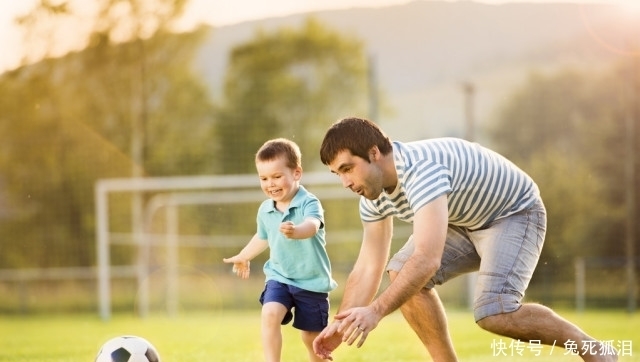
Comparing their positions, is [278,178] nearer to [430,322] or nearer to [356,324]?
[430,322]

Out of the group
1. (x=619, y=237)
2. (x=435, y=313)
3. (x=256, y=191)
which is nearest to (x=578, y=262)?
(x=619, y=237)

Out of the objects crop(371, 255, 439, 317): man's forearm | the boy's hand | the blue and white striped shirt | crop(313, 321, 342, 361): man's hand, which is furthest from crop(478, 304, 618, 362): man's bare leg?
the boy's hand

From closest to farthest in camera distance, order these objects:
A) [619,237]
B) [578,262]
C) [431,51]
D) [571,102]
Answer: [578,262], [619,237], [571,102], [431,51]

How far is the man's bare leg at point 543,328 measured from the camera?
493 centimetres

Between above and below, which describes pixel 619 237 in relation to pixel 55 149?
below

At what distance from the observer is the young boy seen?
5.18 metres

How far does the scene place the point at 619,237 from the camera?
22078 millimetres

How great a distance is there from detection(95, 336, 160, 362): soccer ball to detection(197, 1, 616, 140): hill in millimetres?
20477

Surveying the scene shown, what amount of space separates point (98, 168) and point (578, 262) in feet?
34.1

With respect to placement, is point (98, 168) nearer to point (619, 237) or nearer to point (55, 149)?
point (55, 149)

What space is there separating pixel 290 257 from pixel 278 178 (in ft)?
1.29

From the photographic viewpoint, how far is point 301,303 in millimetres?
5258

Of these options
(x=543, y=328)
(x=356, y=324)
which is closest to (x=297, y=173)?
(x=356, y=324)

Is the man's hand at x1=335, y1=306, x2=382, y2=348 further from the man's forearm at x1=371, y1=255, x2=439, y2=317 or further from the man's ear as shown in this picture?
the man's ear
